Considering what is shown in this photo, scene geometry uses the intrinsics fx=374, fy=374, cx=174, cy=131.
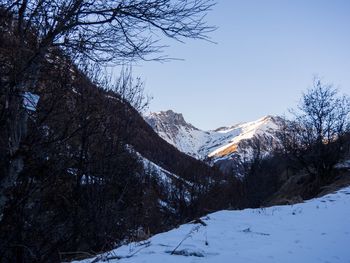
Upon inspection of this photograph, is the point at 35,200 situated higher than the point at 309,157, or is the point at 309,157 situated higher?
the point at 309,157

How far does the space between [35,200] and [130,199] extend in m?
4.92

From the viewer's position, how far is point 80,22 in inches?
169

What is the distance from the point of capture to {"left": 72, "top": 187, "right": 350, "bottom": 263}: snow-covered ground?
13.1 ft

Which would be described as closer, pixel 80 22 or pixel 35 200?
pixel 80 22

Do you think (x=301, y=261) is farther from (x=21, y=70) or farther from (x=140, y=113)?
(x=140, y=113)

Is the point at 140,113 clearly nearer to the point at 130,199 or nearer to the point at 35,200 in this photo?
the point at 130,199

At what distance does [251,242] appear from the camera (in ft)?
15.9

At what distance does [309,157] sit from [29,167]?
1909 centimetres

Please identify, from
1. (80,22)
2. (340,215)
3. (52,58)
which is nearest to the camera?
(80,22)

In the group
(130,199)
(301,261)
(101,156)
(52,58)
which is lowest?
(301,261)

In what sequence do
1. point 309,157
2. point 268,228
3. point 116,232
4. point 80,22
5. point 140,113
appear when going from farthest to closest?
point 309,157 → point 140,113 → point 116,232 → point 268,228 → point 80,22

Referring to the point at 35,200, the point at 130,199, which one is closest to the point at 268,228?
the point at 35,200

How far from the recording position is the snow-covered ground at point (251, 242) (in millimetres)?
3994

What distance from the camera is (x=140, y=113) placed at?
10.9 m
